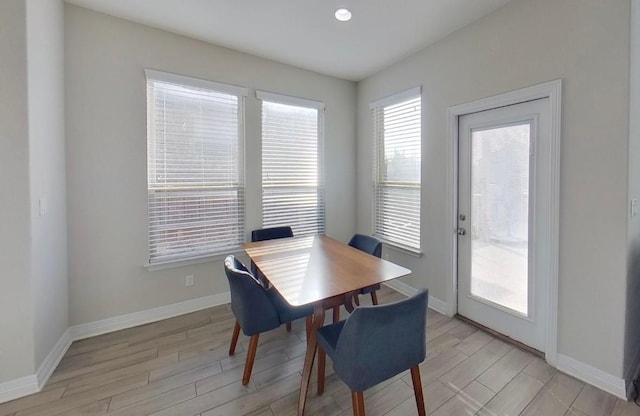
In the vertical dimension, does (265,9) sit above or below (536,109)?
above

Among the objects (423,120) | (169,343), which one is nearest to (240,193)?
(169,343)

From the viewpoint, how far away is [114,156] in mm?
2553

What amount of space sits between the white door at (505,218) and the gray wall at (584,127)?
15 cm

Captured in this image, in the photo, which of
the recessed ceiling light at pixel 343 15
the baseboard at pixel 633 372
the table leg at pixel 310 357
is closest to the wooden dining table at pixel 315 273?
the table leg at pixel 310 357

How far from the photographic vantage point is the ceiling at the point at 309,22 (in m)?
2.29

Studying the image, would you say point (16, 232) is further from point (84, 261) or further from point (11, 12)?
point (11, 12)

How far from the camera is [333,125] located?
12.7 ft

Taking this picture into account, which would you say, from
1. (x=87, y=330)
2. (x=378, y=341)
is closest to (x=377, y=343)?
(x=378, y=341)

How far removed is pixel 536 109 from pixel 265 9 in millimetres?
2376

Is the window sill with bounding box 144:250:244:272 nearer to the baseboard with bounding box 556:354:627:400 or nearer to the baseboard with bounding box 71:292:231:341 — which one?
the baseboard with bounding box 71:292:231:341

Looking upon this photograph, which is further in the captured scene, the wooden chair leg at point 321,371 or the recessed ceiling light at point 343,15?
the recessed ceiling light at point 343,15

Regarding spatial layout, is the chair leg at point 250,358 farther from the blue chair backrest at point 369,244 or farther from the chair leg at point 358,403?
the blue chair backrest at point 369,244

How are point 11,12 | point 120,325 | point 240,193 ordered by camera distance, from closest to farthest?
point 11,12, point 120,325, point 240,193

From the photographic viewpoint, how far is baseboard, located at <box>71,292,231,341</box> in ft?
8.18
